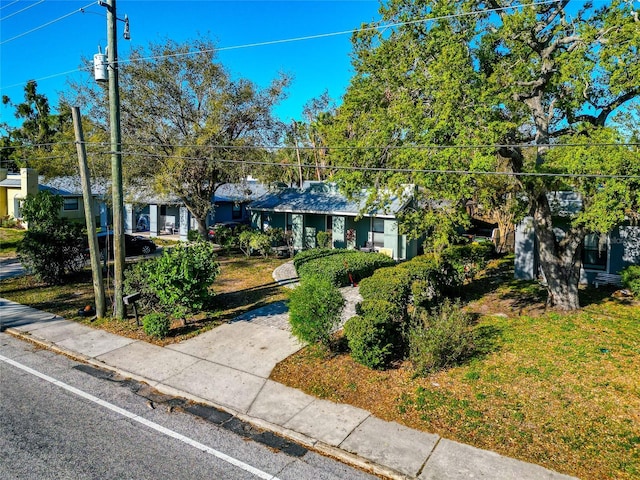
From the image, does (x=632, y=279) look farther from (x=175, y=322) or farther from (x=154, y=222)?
(x=154, y=222)

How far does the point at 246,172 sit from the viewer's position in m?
22.5

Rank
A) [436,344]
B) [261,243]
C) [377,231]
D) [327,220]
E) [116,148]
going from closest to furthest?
[436,344] < [116,148] < [261,243] < [377,231] < [327,220]

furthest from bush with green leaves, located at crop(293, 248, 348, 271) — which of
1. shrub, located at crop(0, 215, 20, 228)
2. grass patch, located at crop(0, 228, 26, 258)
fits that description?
shrub, located at crop(0, 215, 20, 228)

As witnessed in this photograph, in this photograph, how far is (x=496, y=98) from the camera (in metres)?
10.9

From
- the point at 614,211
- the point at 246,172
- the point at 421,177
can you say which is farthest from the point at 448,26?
the point at 246,172

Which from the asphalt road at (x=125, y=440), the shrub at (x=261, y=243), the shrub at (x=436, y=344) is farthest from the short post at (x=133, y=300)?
the shrub at (x=261, y=243)

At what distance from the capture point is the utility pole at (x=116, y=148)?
12484 millimetres

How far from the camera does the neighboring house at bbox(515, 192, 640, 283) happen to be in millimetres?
17094

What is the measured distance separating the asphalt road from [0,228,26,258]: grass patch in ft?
56.5

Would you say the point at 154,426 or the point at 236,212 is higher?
the point at 236,212

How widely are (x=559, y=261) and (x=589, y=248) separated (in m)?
5.29

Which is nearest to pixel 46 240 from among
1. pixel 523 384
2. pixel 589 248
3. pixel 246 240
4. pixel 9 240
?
pixel 246 240

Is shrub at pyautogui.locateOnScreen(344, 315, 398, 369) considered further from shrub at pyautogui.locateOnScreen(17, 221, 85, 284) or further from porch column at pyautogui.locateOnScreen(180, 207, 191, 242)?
porch column at pyautogui.locateOnScreen(180, 207, 191, 242)

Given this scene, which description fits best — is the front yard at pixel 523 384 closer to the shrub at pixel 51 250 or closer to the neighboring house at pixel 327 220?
the shrub at pixel 51 250
